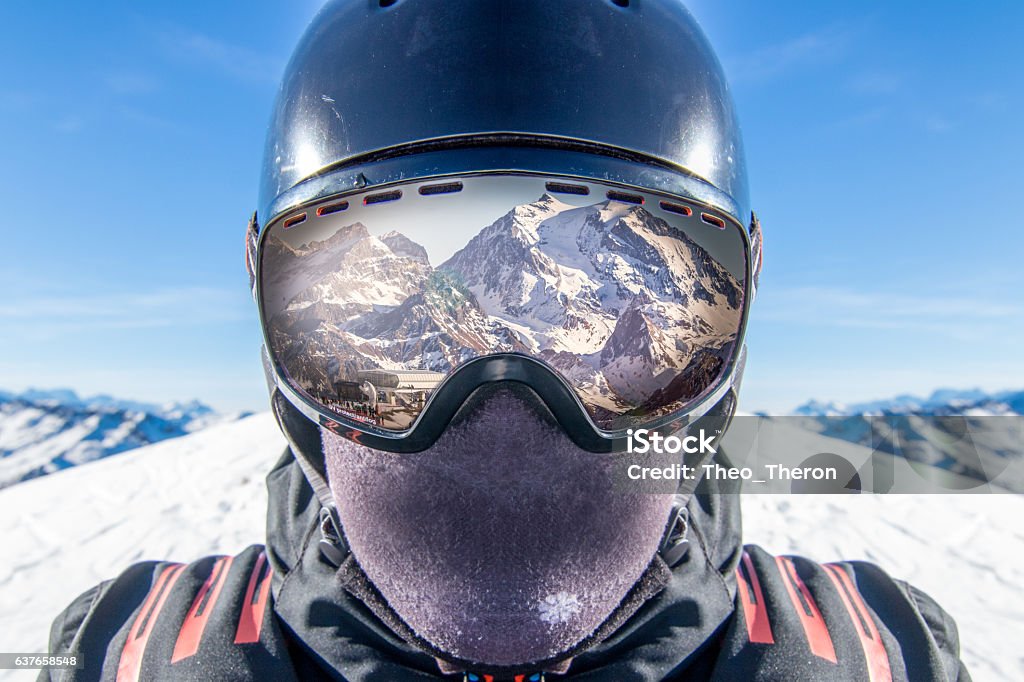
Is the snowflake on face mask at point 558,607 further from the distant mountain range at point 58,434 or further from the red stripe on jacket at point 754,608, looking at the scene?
the distant mountain range at point 58,434

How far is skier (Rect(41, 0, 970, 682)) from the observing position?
120 centimetres

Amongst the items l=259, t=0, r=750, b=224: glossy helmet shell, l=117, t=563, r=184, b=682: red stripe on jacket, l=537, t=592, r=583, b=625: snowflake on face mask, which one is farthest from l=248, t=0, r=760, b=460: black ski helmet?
l=117, t=563, r=184, b=682: red stripe on jacket

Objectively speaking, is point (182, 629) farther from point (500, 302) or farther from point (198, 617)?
point (500, 302)

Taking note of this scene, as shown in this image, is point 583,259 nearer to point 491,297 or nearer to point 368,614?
point 491,297

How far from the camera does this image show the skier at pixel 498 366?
1.20 metres

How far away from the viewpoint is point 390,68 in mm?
1436

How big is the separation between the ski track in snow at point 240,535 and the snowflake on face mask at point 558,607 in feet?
13.1

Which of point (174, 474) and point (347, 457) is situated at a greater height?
point (347, 457)

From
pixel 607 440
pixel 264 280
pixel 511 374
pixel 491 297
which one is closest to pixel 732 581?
pixel 607 440

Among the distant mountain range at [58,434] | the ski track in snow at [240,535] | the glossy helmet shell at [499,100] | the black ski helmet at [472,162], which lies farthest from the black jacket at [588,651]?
the distant mountain range at [58,434]

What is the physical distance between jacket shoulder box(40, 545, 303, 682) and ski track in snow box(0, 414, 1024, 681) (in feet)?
9.88

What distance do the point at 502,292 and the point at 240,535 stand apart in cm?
569

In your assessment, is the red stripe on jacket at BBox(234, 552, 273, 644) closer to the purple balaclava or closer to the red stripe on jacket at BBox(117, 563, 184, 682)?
the red stripe on jacket at BBox(117, 563, 184, 682)

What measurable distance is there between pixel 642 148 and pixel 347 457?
98cm
